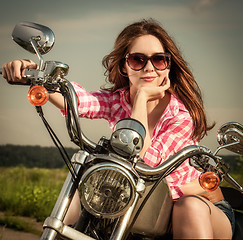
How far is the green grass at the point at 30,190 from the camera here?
439 cm

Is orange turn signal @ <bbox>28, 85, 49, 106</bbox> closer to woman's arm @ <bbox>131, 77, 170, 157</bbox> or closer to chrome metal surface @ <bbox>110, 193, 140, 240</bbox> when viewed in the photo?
chrome metal surface @ <bbox>110, 193, 140, 240</bbox>

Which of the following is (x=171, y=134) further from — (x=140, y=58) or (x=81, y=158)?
(x=81, y=158)

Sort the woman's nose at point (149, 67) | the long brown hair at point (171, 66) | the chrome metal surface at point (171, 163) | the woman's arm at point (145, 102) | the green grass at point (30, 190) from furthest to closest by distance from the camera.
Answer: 1. the green grass at point (30, 190)
2. the long brown hair at point (171, 66)
3. the woman's nose at point (149, 67)
4. the woman's arm at point (145, 102)
5. the chrome metal surface at point (171, 163)

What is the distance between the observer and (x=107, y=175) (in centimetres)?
112

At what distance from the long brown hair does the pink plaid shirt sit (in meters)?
0.09

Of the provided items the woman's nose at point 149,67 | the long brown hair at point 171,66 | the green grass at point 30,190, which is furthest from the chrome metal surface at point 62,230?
the green grass at point 30,190

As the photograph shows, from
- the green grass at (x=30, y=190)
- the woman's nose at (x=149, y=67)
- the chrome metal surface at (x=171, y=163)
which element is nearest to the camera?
the chrome metal surface at (x=171, y=163)

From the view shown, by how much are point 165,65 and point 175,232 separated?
870 mm

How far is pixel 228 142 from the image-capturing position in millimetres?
1459

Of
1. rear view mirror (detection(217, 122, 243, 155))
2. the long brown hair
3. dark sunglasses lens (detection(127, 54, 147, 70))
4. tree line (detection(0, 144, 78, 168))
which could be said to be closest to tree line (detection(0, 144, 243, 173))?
tree line (detection(0, 144, 78, 168))

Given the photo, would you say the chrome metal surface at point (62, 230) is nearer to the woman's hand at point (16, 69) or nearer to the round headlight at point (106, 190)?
the round headlight at point (106, 190)

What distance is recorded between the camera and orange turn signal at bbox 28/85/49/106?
114 cm

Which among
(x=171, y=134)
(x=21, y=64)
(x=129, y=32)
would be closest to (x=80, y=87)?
(x=129, y=32)

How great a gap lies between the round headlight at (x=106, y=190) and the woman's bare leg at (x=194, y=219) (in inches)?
10.2
